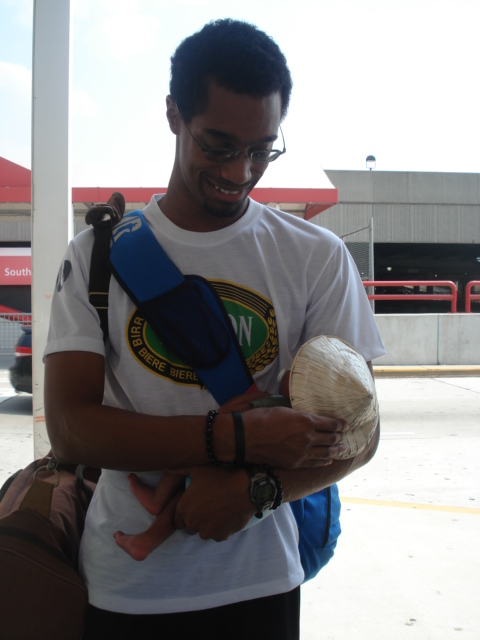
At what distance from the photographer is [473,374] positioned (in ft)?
37.3

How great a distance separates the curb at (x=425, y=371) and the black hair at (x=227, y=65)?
9.94 meters

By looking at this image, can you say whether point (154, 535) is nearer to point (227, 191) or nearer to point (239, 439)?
point (239, 439)

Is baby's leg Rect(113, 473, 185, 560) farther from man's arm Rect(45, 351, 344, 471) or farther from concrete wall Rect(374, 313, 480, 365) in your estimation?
concrete wall Rect(374, 313, 480, 365)

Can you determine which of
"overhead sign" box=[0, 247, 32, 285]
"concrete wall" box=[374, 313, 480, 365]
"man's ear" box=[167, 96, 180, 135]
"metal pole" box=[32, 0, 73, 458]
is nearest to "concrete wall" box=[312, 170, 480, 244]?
"concrete wall" box=[374, 313, 480, 365]

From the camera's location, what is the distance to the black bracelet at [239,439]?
1062 mm

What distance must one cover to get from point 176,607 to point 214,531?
8.8 inches

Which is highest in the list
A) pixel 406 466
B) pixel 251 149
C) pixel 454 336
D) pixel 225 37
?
pixel 225 37

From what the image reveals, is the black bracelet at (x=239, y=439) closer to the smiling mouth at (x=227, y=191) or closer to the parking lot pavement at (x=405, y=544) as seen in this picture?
the smiling mouth at (x=227, y=191)

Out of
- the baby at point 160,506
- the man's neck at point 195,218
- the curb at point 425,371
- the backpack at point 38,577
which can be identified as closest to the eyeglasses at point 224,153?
the man's neck at point 195,218

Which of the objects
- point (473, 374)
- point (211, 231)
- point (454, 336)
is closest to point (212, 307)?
point (211, 231)

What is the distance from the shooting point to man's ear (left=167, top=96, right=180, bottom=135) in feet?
4.40

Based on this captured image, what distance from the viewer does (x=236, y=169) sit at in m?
1.25

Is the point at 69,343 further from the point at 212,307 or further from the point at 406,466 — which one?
the point at 406,466

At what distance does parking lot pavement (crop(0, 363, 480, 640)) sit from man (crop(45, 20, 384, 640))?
1710mm
